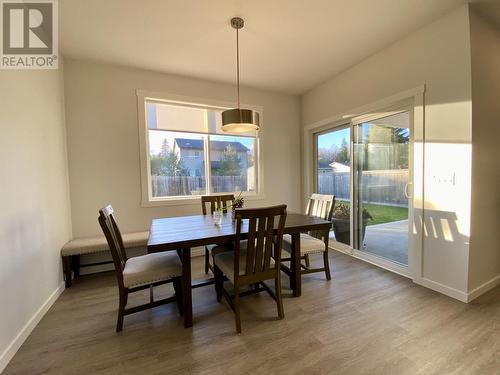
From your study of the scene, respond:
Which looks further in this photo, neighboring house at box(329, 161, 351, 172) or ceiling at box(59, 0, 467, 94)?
neighboring house at box(329, 161, 351, 172)

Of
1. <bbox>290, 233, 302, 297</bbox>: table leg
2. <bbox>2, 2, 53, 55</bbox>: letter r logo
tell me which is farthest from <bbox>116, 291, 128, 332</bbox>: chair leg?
<bbox>2, 2, 53, 55</bbox>: letter r logo

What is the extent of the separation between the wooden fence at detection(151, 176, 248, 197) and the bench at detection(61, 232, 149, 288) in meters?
0.80

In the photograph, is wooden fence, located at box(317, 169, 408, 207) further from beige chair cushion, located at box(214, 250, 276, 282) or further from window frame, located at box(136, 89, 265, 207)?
window frame, located at box(136, 89, 265, 207)

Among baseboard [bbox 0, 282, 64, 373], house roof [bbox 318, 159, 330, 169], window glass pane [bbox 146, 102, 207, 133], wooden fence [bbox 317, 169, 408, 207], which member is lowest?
baseboard [bbox 0, 282, 64, 373]

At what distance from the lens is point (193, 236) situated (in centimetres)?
188

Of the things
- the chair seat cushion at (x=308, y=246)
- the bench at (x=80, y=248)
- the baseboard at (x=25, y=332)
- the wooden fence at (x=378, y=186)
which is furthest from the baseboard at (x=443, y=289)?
the baseboard at (x=25, y=332)

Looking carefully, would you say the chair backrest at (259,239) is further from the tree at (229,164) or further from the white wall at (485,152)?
the tree at (229,164)

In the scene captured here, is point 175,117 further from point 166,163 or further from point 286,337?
point 286,337

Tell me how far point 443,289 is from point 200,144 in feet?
11.9

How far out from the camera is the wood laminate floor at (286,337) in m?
1.49

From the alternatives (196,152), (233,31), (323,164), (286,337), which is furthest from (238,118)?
(323,164)

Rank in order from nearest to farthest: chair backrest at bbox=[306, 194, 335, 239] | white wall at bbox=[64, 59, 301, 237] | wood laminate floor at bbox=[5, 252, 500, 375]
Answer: wood laminate floor at bbox=[5, 252, 500, 375] < chair backrest at bbox=[306, 194, 335, 239] < white wall at bbox=[64, 59, 301, 237]

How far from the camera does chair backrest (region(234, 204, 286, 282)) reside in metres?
1.72

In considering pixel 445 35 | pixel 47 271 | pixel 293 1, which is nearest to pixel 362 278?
pixel 445 35
